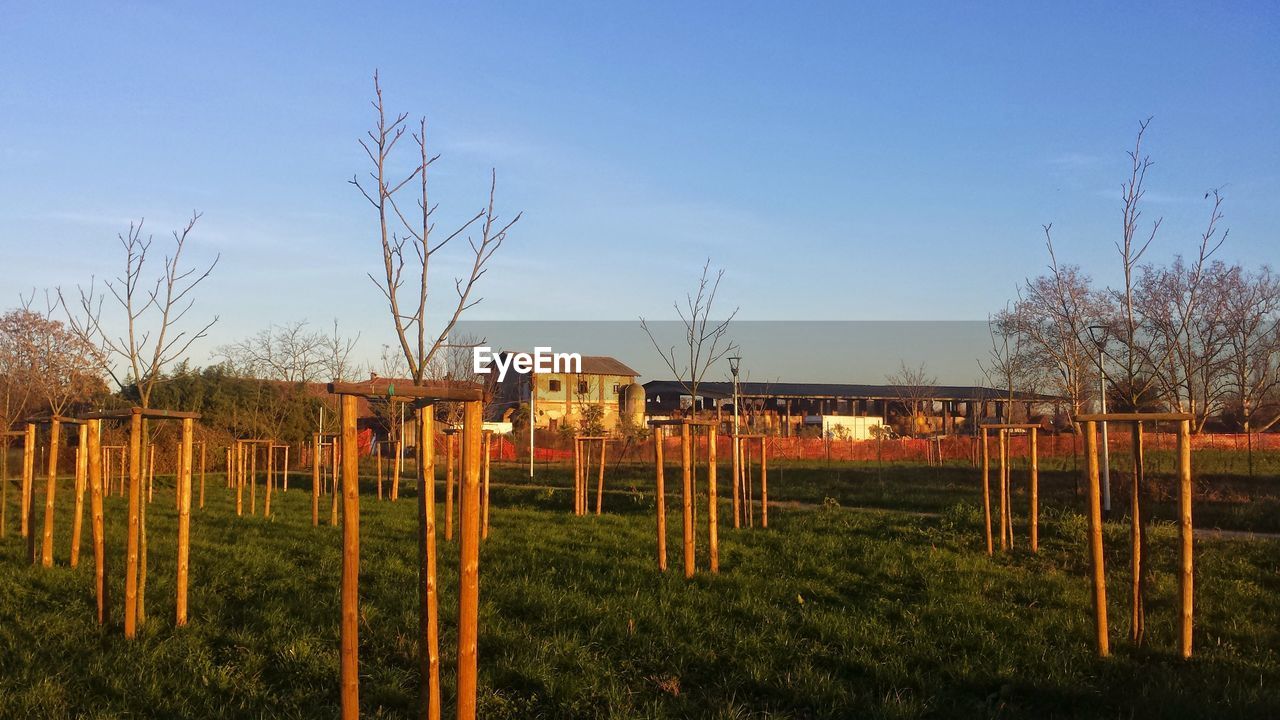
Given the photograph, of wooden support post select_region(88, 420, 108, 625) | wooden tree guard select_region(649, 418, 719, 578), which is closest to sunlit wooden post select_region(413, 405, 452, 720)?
wooden support post select_region(88, 420, 108, 625)

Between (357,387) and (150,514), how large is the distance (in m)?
15.0

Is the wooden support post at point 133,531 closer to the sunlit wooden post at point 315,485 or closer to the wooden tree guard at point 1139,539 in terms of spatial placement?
the wooden tree guard at point 1139,539

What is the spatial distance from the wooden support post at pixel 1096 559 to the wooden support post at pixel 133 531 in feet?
23.7

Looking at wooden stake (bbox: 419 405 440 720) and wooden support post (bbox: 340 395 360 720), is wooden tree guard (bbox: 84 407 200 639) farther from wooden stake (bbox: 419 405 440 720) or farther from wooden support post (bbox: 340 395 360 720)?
wooden stake (bbox: 419 405 440 720)

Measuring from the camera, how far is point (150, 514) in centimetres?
1670

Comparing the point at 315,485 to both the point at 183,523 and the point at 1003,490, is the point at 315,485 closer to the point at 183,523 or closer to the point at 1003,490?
the point at 183,523

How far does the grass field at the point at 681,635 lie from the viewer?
5.80m

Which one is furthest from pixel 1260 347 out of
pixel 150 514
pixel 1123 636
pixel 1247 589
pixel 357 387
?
pixel 357 387

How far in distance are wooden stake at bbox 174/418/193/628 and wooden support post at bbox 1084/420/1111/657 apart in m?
6.96

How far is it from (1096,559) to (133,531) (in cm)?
742

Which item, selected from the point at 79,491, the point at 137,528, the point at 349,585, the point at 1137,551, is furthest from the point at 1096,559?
the point at 79,491

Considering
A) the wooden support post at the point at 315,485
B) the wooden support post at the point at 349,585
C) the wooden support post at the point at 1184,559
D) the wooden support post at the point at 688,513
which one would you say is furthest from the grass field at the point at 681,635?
the wooden support post at the point at 315,485

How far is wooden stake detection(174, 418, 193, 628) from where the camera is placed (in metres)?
7.18

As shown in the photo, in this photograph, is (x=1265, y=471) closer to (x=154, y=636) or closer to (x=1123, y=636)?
(x=1123, y=636)
